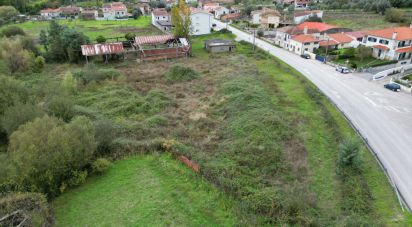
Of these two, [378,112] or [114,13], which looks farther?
[114,13]

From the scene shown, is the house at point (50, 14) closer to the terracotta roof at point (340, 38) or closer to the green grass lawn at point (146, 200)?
the terracotta roof at point (340, 38)

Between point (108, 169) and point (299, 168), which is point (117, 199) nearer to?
point (108, 169)

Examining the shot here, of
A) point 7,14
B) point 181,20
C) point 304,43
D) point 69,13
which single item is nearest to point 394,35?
point 304,43

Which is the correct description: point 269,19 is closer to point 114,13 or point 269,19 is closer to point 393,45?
point 393,45

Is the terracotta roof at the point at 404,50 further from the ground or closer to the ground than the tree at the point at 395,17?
closer to the ground

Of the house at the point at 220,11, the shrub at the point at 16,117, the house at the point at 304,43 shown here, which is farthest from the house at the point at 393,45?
the house at the point at 220,11

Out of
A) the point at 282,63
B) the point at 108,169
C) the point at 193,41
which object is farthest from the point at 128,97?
the point at 193,41
